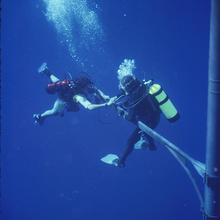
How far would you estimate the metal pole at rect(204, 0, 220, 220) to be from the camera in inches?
43.8

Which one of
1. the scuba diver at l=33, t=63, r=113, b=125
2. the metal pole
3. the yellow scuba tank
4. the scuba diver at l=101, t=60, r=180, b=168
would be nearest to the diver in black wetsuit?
the scuba diver at l=101, t=60, r=180, b=168

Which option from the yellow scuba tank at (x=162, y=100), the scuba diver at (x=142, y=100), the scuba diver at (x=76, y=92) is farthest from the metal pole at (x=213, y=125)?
the scuba diver at (x=76, y=92)

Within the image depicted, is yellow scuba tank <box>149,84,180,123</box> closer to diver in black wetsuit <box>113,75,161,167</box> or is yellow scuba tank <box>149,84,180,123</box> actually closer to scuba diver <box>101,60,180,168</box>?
scuba diver <box>101,60,180,168</box>

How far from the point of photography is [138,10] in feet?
27.7

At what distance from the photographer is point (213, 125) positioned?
1.37 metres

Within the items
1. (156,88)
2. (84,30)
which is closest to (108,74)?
(84,30)

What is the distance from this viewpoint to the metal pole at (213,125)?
1.11 metres

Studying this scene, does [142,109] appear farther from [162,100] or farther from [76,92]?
[76,92]

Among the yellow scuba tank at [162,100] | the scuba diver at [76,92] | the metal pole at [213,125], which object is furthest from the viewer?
the scuba diver at [76,92]

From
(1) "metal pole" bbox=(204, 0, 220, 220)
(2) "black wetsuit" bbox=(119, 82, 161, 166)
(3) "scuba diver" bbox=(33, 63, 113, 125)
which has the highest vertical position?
(3) "scuba diver" bbox=(33, 63, 113, 125)

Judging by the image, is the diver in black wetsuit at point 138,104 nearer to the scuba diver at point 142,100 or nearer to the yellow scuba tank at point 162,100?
the scuba diver at point 142,100

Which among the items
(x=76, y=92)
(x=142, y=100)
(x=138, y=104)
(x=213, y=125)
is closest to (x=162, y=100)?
(x=142, y=100)

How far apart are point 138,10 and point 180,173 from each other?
12646 mm

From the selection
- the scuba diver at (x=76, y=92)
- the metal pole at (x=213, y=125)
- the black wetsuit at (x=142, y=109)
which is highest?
the scuba diver at (x=76, y=92)
